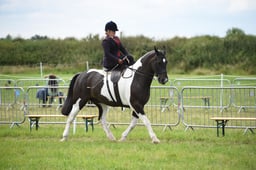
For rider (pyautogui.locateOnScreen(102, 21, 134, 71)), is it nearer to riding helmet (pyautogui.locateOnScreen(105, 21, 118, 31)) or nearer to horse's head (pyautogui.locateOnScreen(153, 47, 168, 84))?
riding helmet (pyautogui.locateOnScreen(105, 21, 118, 31))

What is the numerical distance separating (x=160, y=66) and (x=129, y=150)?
6.74ft

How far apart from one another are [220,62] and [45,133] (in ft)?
112

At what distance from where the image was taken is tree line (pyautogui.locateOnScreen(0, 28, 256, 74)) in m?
45.3

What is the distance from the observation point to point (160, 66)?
35.9ft

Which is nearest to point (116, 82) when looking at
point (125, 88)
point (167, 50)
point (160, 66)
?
point (125, 88)

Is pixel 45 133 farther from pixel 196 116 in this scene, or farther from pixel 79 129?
pixel 196 116

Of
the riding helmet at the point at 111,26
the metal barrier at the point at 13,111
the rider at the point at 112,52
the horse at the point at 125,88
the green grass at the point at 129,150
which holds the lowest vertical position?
the green grass at the point at 129,150

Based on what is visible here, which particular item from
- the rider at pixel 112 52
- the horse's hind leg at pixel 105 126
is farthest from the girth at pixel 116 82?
the horse's hind leg at pixel 105 126

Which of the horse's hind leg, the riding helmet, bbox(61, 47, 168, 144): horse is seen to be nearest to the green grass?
the horse's hind leg

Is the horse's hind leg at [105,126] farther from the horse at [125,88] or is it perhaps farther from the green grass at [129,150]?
the green grass at [129,150]

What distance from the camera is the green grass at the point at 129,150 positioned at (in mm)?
8789

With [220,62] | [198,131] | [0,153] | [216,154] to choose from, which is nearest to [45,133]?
[0,153]

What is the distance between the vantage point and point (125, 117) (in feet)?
52.4

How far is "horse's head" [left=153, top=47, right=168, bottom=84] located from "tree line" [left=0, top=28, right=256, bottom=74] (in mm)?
32120
